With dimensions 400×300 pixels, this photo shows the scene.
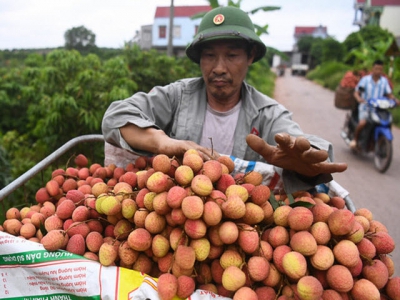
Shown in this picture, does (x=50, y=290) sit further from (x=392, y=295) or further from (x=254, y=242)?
(x=392, y=295)

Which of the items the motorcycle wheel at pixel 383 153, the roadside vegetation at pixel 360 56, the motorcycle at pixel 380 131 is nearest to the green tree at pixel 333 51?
the roadside vegetation at pixel 360 56

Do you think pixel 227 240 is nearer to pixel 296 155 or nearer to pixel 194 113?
pixel 296 155

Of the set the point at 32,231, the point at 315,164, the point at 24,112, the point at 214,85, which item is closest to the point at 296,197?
the point at 315,164

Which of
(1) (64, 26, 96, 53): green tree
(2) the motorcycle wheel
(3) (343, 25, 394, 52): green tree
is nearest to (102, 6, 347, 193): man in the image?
(2) the motorcycle wheel

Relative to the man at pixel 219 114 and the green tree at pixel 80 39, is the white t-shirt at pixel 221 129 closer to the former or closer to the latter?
the man at pixel 219 114

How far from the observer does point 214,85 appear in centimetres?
214

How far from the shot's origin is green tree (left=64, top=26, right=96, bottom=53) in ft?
61.0

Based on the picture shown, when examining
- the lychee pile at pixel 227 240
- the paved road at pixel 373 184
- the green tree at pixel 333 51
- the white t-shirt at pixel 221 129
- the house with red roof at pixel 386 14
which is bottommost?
the paved road at pixel 373 184

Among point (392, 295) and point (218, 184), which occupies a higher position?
point (218, 184)

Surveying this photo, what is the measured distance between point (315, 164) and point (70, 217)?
112cm

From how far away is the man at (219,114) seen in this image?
5.44ft

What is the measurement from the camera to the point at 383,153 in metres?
5.85

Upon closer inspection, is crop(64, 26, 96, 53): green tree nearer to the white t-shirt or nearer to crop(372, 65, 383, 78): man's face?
crop(372, 65, 383, 78): man's face

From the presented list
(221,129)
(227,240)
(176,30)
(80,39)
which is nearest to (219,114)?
(221,129)
